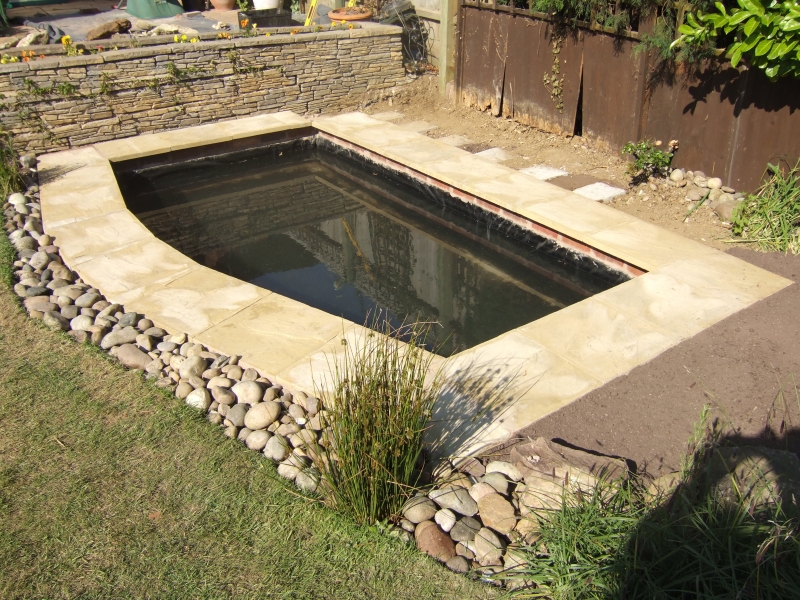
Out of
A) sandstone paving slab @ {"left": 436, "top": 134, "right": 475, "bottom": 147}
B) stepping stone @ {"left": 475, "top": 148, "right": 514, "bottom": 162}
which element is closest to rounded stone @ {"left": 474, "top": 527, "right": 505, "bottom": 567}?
stepping stone @ {"left": 475, "top": 148, "right": 514, "bottom": 162}

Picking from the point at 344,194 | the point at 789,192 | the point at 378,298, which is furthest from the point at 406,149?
the point at 789,192

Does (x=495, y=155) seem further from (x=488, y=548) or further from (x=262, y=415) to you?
(x=488, y=548)

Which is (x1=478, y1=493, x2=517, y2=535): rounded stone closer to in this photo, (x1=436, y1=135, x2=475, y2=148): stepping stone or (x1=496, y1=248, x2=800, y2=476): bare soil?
(x1=496, y1=248, x2=800, y2=476): bare soil

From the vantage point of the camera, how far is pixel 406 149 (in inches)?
267

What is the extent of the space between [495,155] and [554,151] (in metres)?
0.57

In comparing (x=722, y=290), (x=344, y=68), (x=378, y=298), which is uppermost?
(x=344, y=68)

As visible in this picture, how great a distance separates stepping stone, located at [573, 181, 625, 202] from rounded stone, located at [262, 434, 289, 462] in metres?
3.61

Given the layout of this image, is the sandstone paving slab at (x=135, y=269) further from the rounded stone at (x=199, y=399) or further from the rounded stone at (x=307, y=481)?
the rounded stone at (x=307, y=481)

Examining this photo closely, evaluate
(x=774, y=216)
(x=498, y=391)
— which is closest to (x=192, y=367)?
(x=498, y=391)

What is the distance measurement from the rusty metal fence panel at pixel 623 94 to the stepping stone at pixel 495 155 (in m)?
0.65

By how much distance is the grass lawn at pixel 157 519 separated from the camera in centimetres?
239

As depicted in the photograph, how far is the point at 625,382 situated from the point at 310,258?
2.95 meters

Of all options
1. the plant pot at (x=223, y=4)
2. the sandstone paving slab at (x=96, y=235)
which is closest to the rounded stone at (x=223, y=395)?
the sandstone paving slab at (x=96, y=235)

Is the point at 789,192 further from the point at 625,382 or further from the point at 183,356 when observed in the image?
the point at 183,356
